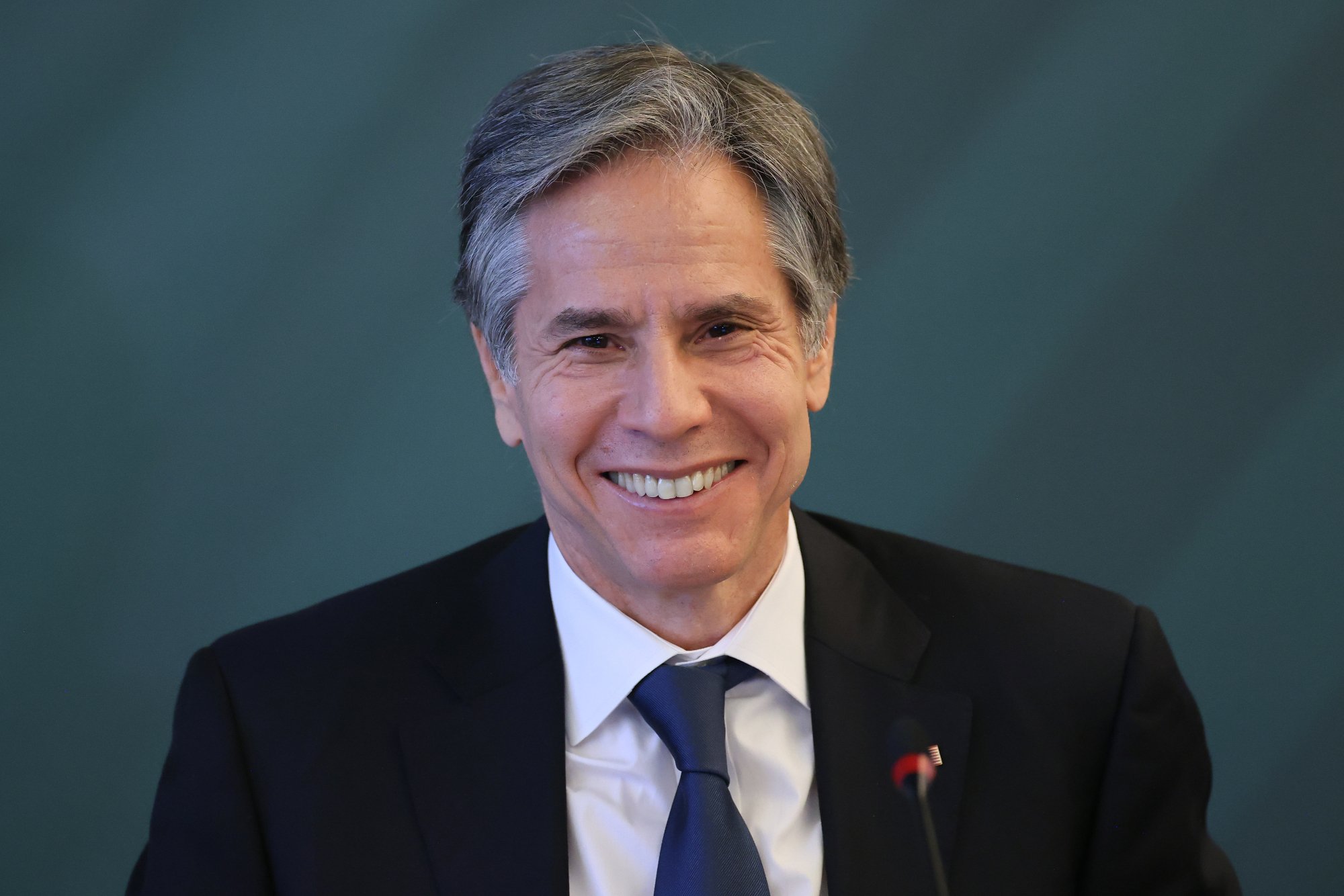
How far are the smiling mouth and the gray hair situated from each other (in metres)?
0.21

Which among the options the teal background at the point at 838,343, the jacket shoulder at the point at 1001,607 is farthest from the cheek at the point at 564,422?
the teal background at the point at 838,343

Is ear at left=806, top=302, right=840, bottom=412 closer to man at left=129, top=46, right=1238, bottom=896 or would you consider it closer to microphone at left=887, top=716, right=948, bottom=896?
man at left=129, top=46, right=1238, bottom=896

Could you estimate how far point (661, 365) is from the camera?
5.55 ft

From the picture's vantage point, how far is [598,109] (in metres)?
1.73

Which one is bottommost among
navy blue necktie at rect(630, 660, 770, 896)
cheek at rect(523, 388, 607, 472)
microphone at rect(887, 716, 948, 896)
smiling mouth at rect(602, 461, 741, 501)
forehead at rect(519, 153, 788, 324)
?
navy blue necktie at rect(630, 660, 770, 896)

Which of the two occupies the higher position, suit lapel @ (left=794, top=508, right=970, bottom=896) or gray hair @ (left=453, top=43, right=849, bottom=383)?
gray hair @ (left=453, top=43, right=849, bottom=383)

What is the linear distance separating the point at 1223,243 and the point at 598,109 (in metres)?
1.33

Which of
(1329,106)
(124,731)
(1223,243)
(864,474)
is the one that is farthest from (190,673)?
(1329,106)

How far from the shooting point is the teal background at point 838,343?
2332mm

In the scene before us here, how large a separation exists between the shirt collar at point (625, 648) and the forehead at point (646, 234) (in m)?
0.42

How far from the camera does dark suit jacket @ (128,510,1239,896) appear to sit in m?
1.74

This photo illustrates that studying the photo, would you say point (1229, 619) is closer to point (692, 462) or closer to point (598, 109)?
point (692, 462)

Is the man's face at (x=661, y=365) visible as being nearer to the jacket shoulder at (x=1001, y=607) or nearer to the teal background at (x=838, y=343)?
the jacket shoulder at (x=1001, y=607)

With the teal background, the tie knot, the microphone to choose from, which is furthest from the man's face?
the teal background
